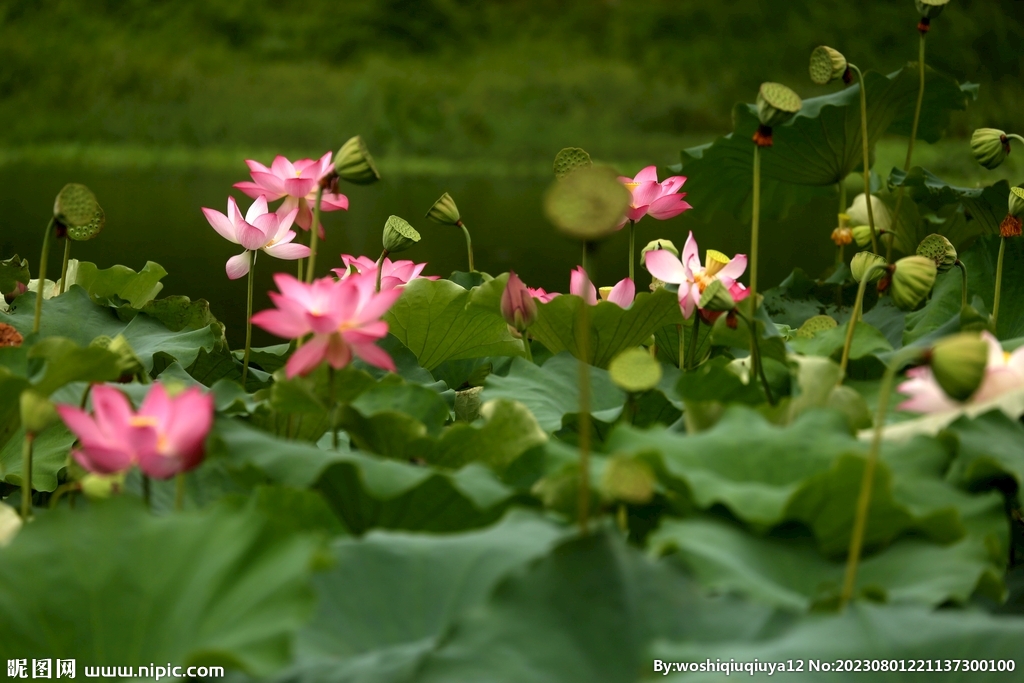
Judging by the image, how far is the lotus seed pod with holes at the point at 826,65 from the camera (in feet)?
1.84

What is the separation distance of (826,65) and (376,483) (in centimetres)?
41

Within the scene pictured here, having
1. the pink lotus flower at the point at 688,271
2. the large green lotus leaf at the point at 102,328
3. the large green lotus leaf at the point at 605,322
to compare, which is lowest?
the large green lotus leaf at the point at 102,328

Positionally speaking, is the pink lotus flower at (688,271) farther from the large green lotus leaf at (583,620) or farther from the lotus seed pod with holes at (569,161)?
the large green lotus leaf at (583,620)

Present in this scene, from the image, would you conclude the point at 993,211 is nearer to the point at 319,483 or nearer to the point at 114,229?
the point at 319,483

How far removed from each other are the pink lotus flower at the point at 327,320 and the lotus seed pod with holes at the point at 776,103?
22 centimetres

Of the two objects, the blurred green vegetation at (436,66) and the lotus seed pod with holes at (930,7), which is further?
the blurred green vegetation at (436,66)

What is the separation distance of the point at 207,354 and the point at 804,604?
17.8 inches

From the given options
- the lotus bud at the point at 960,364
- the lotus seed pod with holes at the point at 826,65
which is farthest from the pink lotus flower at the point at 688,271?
the lotus bud at the point at 960,364

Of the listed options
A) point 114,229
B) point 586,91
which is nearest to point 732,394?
point 114,229

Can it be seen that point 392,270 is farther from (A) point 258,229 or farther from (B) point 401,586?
(B) point 401,586

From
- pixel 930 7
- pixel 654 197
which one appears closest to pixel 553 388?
pixel 654 197

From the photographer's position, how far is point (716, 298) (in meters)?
0.45

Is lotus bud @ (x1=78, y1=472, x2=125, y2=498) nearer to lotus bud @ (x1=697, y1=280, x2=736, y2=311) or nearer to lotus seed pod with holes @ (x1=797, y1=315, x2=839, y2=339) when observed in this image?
lotus bud @ (x1=697, y1=280, x2=736, y2=311)

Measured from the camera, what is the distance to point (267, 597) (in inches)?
11.0
